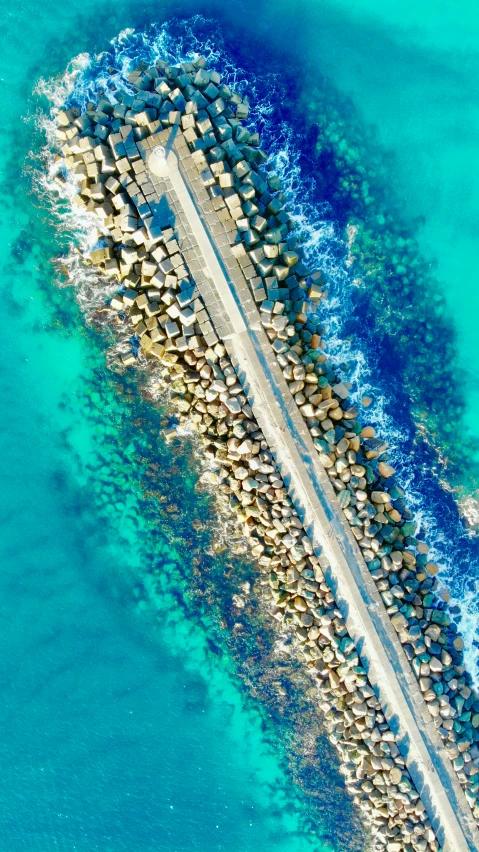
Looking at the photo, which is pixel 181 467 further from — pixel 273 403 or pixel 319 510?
pixel 319 510

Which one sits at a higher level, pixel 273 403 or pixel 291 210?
pixel 291 210

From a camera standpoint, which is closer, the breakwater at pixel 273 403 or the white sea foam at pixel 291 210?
the breakwater at pixel 273 403

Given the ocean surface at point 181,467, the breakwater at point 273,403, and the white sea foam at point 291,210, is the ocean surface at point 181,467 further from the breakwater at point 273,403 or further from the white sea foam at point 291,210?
the breakwater at point 273,403

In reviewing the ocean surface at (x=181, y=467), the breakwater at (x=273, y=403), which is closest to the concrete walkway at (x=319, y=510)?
the breakwater at (x=273, y=403)

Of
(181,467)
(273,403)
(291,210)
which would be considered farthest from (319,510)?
(291,210)

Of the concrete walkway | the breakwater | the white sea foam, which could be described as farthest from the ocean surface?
the concrete walkway

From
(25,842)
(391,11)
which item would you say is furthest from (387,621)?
(391,11)

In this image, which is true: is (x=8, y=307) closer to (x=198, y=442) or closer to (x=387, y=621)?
(x=198, y=442)
